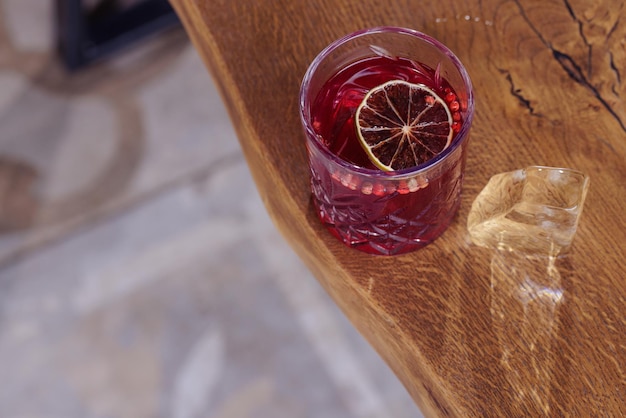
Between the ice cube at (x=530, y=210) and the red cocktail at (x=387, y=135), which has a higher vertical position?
the red cocktail at (x=387, y=135)

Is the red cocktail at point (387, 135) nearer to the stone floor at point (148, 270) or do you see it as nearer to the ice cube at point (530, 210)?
Answer: the ice cube at point (530, 210)

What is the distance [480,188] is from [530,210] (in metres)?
0.06

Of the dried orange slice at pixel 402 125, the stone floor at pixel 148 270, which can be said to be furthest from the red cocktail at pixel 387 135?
the stone floor at pixel 148 270

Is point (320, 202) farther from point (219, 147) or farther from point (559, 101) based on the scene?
point (219, 147)

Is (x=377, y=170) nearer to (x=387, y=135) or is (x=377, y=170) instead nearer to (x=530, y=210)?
(x=387, y=135)

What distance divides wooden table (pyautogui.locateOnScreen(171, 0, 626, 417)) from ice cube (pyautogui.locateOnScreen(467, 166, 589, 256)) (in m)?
0.02

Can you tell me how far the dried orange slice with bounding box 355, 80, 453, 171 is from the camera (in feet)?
1.79

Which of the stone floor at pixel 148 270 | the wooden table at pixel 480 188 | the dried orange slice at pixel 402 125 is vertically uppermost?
the dried orange slice at pixel 402 125

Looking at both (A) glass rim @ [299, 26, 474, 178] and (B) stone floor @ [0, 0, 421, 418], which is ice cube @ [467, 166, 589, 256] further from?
(B) stone floor @ [0, 0, 421, 418]

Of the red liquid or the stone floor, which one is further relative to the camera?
the stone floor

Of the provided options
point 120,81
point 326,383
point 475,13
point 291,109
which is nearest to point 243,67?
point 291,109

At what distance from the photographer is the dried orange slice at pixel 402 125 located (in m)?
0.55

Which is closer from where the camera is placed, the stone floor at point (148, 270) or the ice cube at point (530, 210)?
the ice cube at point (530, 210)

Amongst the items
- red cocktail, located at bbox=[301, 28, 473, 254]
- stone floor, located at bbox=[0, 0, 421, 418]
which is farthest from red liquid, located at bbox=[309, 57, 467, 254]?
stone floor, located at bbox=[0, 0, 421, 418]
